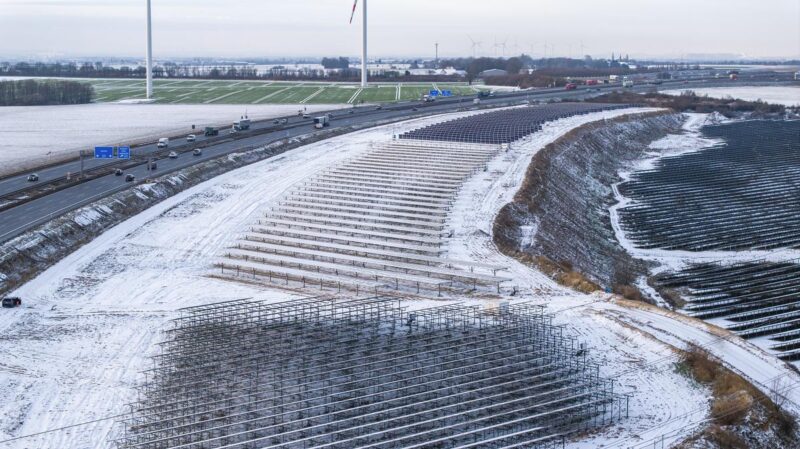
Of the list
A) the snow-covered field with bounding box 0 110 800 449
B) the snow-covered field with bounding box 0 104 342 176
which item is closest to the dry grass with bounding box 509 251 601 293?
the snow-covered field with bounding box 0 110 800 449

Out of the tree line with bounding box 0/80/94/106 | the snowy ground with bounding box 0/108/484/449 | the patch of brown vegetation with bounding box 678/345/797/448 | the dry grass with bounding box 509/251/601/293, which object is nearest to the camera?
the patch of brown vegetation with bounding box 678/345/797/448

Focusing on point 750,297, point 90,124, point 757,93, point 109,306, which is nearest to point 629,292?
point 750,297

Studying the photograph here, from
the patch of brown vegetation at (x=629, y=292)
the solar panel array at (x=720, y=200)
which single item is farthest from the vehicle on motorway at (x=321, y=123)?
the patch of brown vegetation at (x=629, y=292)

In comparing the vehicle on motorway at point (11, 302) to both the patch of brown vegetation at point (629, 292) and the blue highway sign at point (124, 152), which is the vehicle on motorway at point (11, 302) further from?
the blue highway sign at point (124, 152)

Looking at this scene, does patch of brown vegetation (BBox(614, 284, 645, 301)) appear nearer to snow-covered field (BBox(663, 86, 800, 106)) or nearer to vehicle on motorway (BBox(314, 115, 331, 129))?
vehicle on motorway (BBox(314, 115, 331, 129))

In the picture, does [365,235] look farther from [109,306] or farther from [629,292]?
[109,306]

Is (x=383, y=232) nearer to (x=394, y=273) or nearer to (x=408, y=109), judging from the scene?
(x=394, y=273)

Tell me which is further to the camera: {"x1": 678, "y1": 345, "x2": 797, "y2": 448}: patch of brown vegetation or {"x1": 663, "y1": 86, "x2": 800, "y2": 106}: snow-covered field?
{"x1": 663, "y1": 86, "x2": 800, "y2": 106}: snow-covered field
